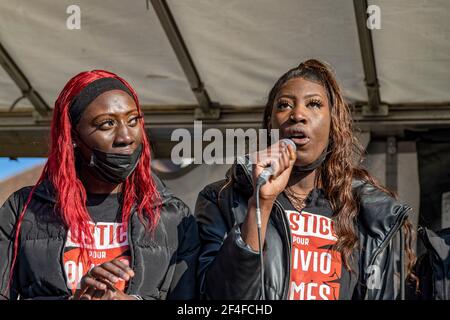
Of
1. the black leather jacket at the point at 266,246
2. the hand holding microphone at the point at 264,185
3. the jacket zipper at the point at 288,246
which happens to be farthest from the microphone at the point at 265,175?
the jacket zipper at the point at 288,246

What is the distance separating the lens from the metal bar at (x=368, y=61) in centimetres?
494

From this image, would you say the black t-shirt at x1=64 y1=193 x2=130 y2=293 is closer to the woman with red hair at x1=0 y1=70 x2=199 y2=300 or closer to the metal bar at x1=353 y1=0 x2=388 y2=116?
the woman with red hair at x1=0 y1=70 x2=199 y2=300

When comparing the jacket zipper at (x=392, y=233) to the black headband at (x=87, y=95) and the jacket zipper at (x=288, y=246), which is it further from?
the black headband at (x=87, y=95)

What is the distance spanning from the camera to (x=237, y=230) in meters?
3.23

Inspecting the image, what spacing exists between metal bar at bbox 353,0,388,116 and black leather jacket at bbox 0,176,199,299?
1.81m

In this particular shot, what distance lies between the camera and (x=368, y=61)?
527 cm

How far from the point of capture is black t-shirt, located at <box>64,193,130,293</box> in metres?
3.48

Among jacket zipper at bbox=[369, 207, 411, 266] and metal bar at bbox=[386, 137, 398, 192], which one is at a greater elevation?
metal bar at bbox=[386, 137, 398, 192]

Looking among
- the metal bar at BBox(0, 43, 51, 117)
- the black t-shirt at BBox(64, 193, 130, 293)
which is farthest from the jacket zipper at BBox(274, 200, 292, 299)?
the metal bar at BBox(0, 43, 51, 117)

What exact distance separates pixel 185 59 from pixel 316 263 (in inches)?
90.0
